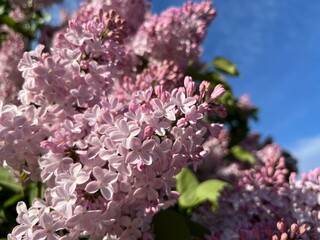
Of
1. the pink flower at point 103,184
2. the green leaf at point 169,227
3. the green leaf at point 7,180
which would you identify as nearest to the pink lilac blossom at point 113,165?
the pink flower at point 103,184

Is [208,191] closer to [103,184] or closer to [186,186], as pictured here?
[186,186]

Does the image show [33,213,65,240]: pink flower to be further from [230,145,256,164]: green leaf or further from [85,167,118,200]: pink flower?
[230,145,256,164]: green leaf

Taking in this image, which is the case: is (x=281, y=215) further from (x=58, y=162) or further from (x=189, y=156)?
(x=58, y=162)

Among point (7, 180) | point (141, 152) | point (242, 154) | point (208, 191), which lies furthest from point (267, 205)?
point (242, 154)

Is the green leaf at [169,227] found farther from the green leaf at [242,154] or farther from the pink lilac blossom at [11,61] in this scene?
the green leaf at [242,154]

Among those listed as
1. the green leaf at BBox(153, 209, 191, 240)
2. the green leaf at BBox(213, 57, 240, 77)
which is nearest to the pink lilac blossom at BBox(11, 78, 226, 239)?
the green leaf at BBox(153, 209, 191, 240)
